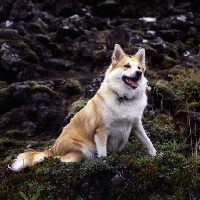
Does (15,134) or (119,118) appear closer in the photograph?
(119,118)

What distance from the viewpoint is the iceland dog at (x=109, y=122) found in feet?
19.0

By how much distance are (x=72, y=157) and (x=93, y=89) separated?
446 centimetres

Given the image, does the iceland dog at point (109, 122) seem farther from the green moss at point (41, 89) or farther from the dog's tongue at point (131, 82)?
the green moss at point (41, 89)

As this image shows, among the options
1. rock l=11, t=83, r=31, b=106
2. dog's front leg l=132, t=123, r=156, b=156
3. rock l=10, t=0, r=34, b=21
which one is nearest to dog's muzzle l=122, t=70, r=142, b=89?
dog's front leg l=132, t=123, r=156, b=156

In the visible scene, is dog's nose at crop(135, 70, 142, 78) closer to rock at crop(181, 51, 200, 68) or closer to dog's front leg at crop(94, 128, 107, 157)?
dog's front leg at crop(94, 128, 107, 157)

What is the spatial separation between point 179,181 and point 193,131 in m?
2.54

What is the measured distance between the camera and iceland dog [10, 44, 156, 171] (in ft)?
19.0

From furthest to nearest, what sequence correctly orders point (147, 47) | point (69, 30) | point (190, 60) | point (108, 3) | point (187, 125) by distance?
point (108, 3) < point (69, 30) < point (147, 47) < point (190, 60) < point (187, 125)

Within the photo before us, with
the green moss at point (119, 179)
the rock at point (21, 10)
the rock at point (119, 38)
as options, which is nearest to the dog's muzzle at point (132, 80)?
the green moss at point (119, 179)

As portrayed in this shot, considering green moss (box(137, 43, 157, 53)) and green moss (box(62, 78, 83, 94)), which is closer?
green moss (box(62, 78, 83, 94))

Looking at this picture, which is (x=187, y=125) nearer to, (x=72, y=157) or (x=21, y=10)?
(x=72, y=157)

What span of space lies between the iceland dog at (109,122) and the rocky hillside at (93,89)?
0.32 metres

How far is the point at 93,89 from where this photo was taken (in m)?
10.2

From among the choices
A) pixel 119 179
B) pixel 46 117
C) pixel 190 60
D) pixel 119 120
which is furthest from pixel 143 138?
pixel 190 60
